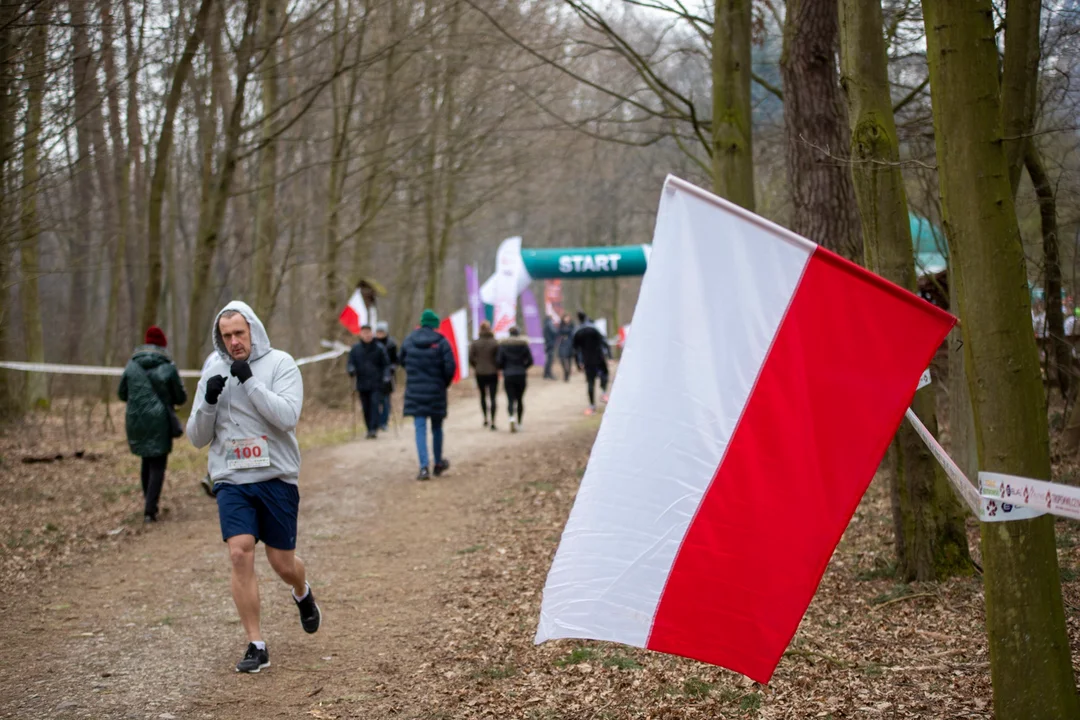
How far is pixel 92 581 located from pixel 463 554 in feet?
10.1

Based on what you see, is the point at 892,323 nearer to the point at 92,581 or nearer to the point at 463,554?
the point at 463,554

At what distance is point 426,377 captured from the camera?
13117 mm

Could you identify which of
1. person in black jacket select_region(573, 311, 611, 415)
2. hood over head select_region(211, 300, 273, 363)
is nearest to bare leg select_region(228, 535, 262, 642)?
hood over head select_region(211, 300, 273, 363)

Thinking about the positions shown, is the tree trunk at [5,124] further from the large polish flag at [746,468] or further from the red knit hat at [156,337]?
the large polish flag at [746,468]

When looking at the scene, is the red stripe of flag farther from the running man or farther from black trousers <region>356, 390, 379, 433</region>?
black trousers <region>356, 390, 379, 433</region>

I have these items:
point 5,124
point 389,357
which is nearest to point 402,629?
point 5,124

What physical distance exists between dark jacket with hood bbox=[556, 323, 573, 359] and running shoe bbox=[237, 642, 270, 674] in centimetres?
2868

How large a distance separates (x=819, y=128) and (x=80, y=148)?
11.9m

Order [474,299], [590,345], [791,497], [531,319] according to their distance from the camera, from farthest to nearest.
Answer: [531,319]
[474,299]
[590,345]
[791,497]

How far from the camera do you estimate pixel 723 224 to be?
13.1ft

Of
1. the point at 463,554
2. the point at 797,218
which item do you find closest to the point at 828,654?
the point at 463,554

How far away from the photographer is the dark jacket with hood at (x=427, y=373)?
12961 mm

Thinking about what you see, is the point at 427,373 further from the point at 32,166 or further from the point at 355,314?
the point at 355,314

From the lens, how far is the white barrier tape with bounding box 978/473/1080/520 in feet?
11.4
